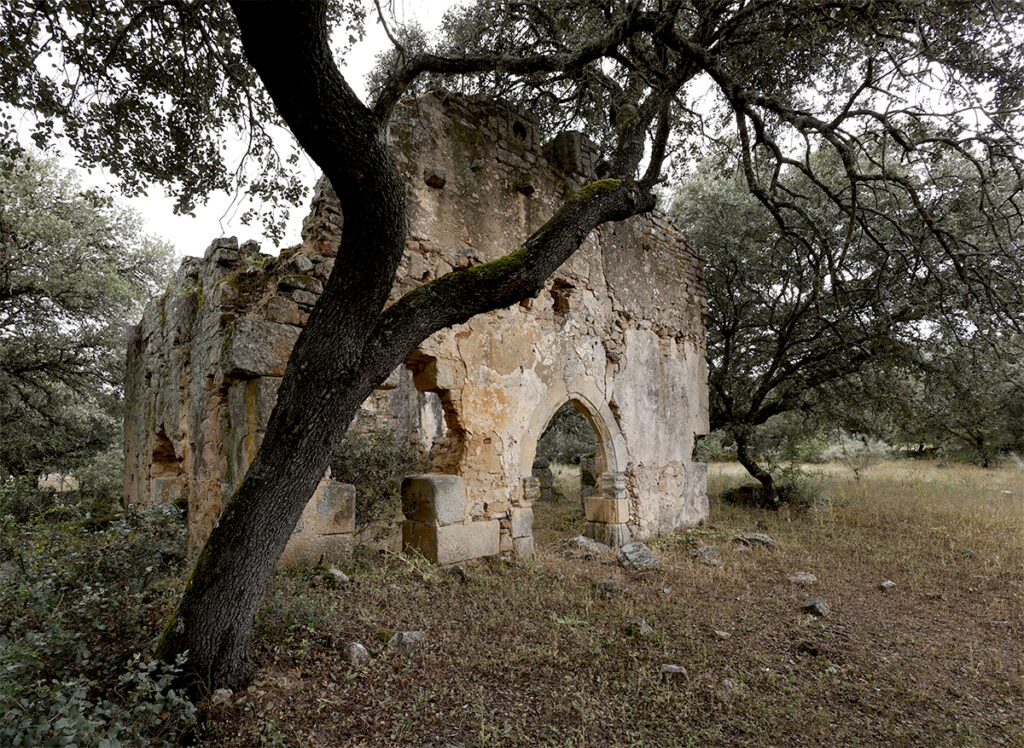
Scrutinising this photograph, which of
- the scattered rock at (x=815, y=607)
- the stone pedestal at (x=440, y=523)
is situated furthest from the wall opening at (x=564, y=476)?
the scattered rock at (x=815, y=607)

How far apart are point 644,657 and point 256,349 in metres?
3.57

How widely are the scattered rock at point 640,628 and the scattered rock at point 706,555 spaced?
2336mm

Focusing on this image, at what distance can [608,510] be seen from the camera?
689cm

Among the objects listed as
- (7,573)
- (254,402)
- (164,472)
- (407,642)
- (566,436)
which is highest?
(254,402)

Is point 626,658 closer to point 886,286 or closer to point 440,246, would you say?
point 440,246

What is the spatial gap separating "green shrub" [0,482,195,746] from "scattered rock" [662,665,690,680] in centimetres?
245

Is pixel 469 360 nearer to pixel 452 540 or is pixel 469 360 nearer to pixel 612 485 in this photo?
pixel 452 540

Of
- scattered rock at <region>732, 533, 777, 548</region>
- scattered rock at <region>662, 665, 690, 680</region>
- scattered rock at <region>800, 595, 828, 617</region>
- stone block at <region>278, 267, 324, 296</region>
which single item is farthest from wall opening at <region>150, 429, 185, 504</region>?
scattered rock at <region>732, 533, 777, 548</region>

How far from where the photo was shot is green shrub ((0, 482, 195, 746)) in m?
1.98

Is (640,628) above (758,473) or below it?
below

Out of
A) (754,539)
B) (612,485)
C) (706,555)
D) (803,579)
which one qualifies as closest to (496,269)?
(803,579)

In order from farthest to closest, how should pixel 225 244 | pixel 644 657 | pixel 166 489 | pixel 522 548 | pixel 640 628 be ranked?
pixel 166 489 < pixel 522 548 < pixel 225 244 < pixel 640 628 < pixel 644 657

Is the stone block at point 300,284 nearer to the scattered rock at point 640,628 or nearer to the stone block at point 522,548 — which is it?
the stone block at point 522,548

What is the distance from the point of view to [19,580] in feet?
9.98
